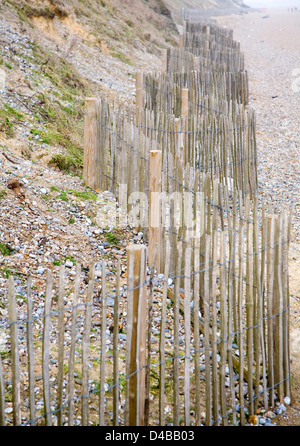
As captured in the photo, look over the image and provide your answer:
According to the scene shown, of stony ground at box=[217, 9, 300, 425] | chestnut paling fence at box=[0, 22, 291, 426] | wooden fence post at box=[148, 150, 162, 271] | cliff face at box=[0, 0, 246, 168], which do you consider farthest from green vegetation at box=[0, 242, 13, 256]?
stony ground at box=[217, 9, 300, 425]

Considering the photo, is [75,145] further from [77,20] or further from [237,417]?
[77,20]

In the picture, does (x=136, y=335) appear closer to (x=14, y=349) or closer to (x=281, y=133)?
(x=14, y=349)

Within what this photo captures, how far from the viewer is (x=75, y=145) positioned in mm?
7727

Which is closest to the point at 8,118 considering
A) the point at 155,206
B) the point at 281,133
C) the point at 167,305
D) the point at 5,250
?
the point at 5,250

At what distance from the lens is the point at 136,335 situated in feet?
9.30

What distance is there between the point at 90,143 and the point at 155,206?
1957mm

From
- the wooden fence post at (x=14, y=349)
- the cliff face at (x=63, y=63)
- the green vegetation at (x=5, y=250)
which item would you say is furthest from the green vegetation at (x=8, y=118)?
the wooden fence post at (x=14, y=349)

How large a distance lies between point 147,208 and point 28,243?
1.37 meters

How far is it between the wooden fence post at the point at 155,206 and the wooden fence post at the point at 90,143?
170 centimetres

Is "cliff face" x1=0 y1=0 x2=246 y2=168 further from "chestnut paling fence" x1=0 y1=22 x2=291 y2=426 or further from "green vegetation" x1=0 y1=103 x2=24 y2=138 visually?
"chestnut paling fence" x1=0 y1=22 x2=291 y2=426

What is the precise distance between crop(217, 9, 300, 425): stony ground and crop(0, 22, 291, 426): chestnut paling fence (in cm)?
35

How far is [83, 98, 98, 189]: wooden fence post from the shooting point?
633 centimetres

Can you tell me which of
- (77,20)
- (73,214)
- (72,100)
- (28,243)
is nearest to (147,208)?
(73,214)

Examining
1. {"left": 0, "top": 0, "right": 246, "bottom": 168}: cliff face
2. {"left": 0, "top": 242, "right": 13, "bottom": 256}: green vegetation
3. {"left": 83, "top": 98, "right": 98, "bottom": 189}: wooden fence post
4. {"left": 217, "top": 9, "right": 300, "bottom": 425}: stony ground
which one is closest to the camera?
{"left": 0, "top": 242, "right": 13, "bottom": 256}: green vegetation
